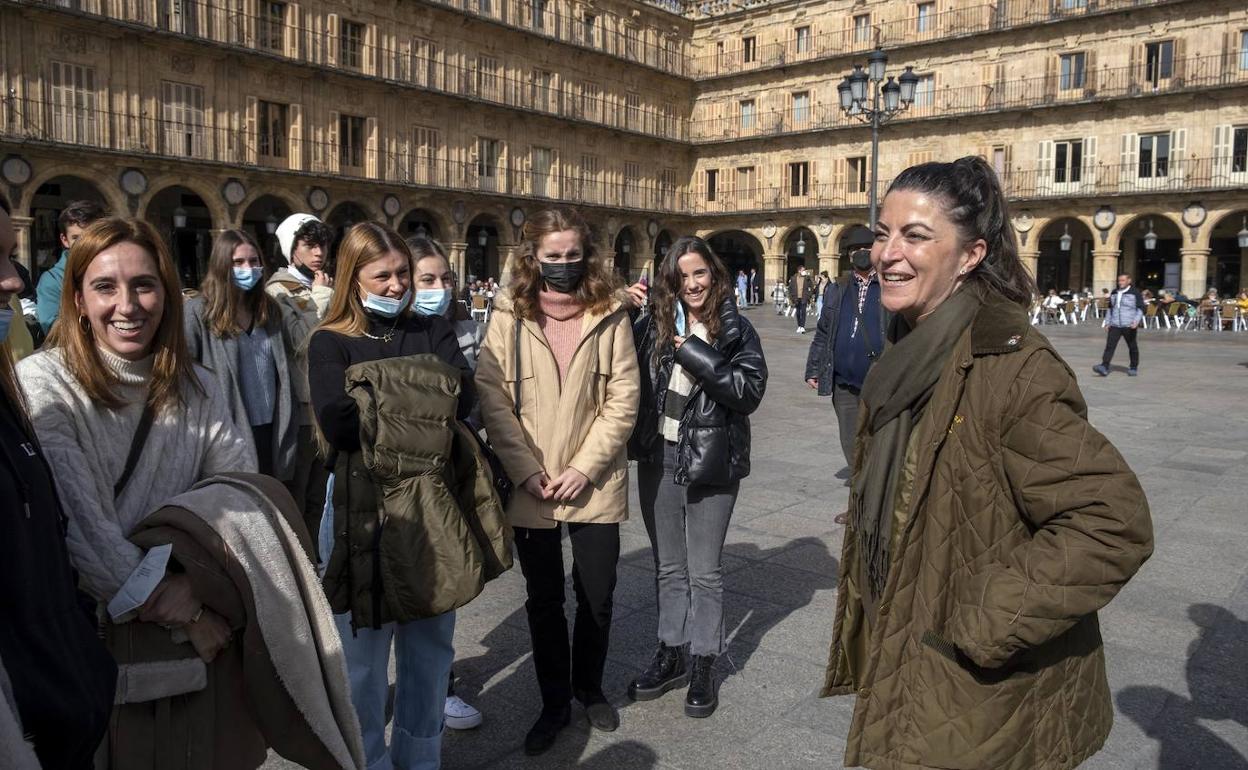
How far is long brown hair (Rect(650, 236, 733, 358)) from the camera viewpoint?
3.31 meters

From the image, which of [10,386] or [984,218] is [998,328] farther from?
[10,386]

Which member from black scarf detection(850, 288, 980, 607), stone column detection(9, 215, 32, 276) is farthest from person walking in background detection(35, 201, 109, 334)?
stone column detection(9, 215, 32, 276)

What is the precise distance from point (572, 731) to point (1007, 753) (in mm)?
1673

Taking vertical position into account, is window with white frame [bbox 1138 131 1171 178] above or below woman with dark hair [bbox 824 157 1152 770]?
above

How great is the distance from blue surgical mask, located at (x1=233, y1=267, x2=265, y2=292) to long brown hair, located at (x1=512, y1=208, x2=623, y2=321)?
133cm

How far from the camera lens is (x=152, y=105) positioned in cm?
2155

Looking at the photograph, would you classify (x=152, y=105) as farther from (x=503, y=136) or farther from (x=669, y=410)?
(x=669, y=410)

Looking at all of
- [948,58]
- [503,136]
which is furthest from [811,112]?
[503,136]

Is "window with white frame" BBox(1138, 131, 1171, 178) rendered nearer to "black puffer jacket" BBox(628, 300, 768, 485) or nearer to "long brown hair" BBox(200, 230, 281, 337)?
"black puffer jacket" BBox(628, 300, 768, 485)

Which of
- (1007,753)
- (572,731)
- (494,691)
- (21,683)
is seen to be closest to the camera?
(21,683)

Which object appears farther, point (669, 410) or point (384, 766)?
point (669, 410)

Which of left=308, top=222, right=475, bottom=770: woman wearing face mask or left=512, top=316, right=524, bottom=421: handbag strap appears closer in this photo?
left=308, top=222, right=475, bottom=770: woman wearing face mask

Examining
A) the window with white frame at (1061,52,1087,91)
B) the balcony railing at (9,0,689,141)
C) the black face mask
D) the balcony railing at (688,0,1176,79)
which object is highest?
the balcony railing at (688,0,1176,79)

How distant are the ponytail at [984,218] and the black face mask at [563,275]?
4.53ft
